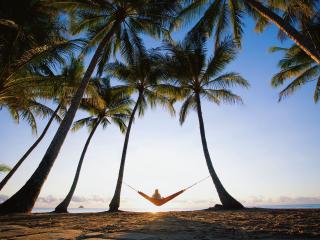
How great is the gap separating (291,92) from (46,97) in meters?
12.2

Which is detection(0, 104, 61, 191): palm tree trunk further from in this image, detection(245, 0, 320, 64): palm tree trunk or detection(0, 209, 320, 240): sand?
detection(245, 0, 320, 64): palm tree trunk

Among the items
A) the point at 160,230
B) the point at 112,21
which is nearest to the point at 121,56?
the point at 112,21

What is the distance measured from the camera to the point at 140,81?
1391cm

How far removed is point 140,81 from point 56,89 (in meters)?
4.95

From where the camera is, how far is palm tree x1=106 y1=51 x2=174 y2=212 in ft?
41.0

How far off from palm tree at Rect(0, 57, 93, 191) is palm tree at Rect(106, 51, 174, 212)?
185 centimetres

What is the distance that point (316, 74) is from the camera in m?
13.7

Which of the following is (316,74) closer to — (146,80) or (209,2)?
(209,2)

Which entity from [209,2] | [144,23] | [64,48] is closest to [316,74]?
[209,2]

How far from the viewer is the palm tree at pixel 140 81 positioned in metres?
12.5

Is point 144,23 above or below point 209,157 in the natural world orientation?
above

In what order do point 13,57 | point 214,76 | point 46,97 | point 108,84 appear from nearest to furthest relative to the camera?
point 13,57
point 46,97
point 214,76
point 108,84

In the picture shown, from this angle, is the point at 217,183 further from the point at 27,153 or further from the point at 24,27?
the point at 24,27

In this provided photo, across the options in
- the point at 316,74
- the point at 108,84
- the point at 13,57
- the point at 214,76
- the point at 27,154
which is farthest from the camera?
the point at 108,84
